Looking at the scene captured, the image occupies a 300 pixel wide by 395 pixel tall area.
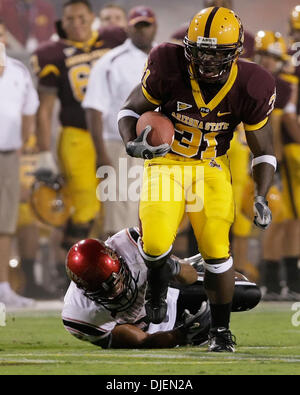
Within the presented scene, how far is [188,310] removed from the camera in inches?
184

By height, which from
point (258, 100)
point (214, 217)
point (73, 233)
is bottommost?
point (73, 233)

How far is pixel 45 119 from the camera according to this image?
7242 mm

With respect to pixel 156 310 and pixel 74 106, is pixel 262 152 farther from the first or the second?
pixel 74 106

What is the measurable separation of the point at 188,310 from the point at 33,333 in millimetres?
975

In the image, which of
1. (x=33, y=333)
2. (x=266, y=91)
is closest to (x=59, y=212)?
(x=33, y=333)

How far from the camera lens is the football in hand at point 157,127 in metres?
4.27

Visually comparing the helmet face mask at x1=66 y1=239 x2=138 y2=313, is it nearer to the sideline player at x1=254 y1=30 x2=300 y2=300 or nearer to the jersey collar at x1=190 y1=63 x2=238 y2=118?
the jersey collar at x1=190 y1=63 x2=238 y2=118

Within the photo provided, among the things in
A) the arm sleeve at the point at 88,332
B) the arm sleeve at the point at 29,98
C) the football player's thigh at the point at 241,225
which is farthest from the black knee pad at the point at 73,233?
the arm sleeve at the point at 88,332

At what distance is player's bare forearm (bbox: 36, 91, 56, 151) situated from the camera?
23.7ft

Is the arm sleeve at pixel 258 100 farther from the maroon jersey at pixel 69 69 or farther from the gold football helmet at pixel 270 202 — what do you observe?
the maroon jersey at pixel 69 69

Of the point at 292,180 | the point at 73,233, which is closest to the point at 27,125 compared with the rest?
the point at 73,233

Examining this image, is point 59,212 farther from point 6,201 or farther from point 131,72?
point 131,72

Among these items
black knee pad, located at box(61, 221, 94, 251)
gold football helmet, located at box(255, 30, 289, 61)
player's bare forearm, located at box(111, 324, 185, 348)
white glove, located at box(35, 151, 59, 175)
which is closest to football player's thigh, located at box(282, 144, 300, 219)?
gold football helmet, located at box(255, 30, 289, 61)

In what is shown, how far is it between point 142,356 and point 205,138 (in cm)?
98
